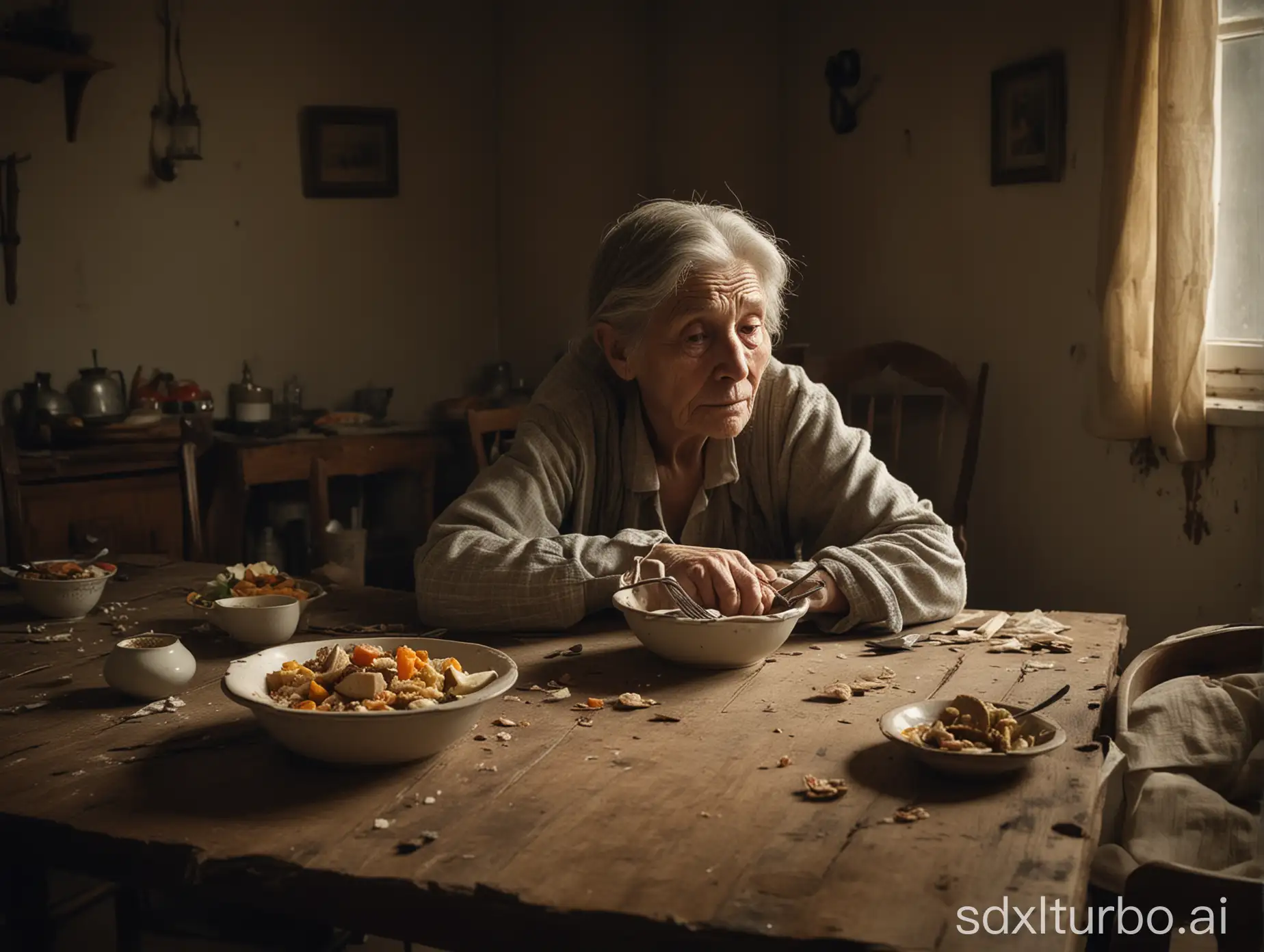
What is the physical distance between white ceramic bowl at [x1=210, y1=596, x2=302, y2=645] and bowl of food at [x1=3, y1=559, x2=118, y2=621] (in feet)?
1.05

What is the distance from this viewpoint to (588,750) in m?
1.33

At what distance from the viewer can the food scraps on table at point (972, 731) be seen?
1246 mm

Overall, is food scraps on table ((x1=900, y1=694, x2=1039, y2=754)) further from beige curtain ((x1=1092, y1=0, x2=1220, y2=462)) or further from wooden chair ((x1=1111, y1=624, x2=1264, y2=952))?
beige curtain ((x1=1092, y1=0, x2=1220, y2=462))

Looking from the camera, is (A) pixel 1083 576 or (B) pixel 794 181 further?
(B) pixel 794 181

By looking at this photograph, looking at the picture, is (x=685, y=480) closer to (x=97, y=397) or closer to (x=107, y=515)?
(x=107, y=515)

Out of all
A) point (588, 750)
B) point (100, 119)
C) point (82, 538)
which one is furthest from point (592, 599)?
point (100, 119)

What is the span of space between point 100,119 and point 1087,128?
3.37 m

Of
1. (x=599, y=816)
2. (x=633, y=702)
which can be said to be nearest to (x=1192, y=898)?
(x=599, y=816)

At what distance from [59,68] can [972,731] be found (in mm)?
4021

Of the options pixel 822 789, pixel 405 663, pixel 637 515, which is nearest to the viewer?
pixel 822 789

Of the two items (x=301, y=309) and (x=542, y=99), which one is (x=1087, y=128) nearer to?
(x=542, y=99)

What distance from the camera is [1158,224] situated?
2916mm

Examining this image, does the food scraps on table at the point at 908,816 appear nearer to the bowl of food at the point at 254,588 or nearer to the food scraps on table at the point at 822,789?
the food scraps on table at the point at 822,789

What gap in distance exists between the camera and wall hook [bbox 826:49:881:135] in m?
4.12
